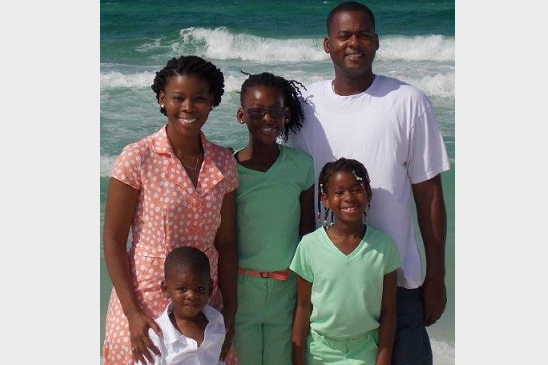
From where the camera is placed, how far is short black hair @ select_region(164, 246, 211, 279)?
3020 millimetres

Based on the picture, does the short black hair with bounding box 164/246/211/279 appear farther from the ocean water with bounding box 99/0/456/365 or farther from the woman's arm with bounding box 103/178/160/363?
the ocean water with bounding box 99/0/456/365

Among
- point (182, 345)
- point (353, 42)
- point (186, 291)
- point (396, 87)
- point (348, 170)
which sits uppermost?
point (353, 42)

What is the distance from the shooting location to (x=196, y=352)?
3.09 meters

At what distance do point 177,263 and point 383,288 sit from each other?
0.79m

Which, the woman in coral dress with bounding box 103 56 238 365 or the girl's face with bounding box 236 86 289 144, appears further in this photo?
the girl's face with bounding box 236 86 289 144

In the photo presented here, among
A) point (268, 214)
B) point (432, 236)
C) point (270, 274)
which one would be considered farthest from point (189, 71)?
point (432, 236)

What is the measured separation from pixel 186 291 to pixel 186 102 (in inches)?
25.8

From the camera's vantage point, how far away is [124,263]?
3.05 m

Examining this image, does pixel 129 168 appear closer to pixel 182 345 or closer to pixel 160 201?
pixel 160 201

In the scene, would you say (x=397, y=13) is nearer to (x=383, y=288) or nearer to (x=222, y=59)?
(x=222, y=59)

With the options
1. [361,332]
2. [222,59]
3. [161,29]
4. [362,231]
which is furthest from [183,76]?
[161,29]

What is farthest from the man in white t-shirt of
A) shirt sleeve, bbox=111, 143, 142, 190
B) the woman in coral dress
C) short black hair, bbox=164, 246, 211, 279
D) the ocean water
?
the ocean water

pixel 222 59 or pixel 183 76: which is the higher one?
pixel 222 59

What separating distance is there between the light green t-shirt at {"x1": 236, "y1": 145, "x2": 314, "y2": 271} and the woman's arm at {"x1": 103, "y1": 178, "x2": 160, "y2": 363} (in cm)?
48
